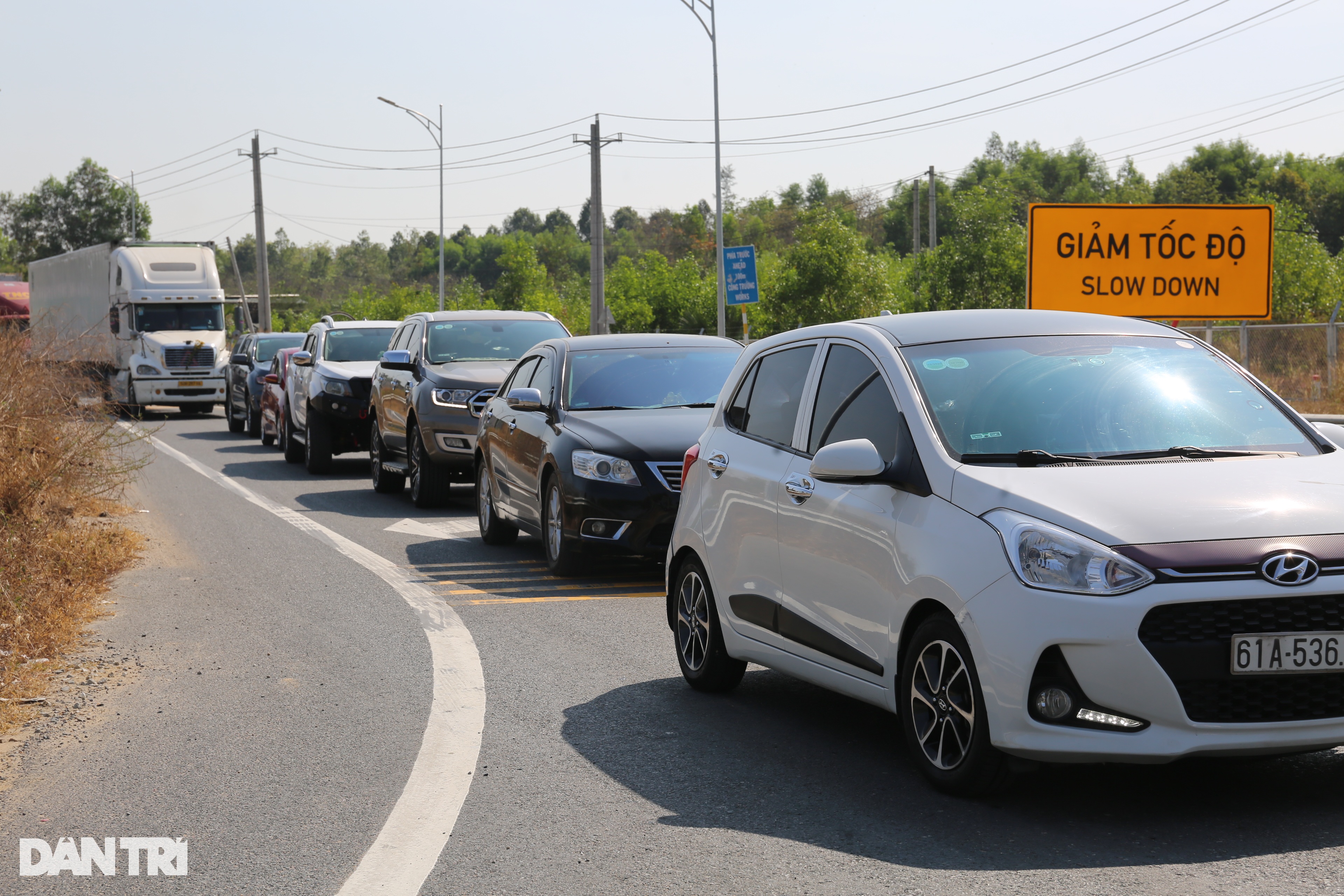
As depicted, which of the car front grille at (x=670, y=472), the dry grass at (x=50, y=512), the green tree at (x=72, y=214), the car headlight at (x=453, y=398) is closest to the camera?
the dry grass at (x=50, y=512)

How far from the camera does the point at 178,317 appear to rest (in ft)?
120

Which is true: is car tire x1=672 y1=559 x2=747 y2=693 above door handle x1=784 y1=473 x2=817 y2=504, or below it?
below

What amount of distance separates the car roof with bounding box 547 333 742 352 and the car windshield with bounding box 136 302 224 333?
26282 mm

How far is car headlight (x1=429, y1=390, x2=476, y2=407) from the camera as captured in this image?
1537 centimetres

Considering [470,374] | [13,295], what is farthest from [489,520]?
[13,295]

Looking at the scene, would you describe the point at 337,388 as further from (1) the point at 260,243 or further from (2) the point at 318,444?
(1) the point at 260,243

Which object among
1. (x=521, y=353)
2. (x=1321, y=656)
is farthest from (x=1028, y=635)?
(x=521, y=353)

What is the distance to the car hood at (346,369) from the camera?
782 inches

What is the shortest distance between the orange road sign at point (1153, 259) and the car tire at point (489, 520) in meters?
14.7

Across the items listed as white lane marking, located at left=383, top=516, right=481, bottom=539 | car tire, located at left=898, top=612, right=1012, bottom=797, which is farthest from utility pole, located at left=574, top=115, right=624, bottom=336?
car tire, located at left=898, top=612, right=1012, bottom=797

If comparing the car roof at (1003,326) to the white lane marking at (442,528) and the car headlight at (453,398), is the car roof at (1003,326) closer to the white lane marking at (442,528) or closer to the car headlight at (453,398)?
the white lane marking at (442,528)

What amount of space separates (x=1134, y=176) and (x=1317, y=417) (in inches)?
4068

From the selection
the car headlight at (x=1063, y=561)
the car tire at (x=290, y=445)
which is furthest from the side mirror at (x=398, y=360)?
the car headlight at (x=1063, y=561)

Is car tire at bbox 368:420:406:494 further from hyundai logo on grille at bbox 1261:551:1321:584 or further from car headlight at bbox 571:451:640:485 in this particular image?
hyundai logo on grille at bbox 1261:551:1321:584
